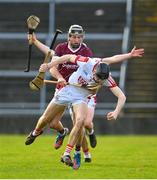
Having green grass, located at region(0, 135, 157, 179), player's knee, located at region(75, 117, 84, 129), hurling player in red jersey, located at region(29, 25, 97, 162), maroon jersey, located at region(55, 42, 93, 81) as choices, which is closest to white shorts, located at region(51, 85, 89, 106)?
hurling player in red jersey, located at region(29, 25, 97, 162)

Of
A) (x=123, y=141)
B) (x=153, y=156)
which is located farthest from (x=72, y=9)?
(x=153, y=156)

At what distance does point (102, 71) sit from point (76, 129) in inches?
35.2

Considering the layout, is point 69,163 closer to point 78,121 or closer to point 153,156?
point 78,121

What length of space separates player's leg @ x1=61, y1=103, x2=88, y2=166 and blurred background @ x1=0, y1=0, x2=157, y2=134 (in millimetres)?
10137

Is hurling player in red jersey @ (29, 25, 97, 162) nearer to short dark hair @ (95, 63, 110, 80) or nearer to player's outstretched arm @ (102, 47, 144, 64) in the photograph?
player's outstretched arm @ (102, 47, 144, 64)

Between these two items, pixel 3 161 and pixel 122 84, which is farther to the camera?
pixel 122 84

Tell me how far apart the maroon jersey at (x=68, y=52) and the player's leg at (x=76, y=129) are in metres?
1.38

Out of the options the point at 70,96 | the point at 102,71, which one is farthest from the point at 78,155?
the point at 102,71

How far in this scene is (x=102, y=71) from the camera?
1155 cm

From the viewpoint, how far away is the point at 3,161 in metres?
13.2

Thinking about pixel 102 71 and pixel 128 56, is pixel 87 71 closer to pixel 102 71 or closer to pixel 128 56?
pixel 102 71

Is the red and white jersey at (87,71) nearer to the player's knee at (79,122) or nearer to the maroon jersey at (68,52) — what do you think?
the player's knee at (79,122)

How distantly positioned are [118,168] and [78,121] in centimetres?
108

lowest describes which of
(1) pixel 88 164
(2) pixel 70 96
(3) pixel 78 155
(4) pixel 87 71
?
(1) pixel 88 164
